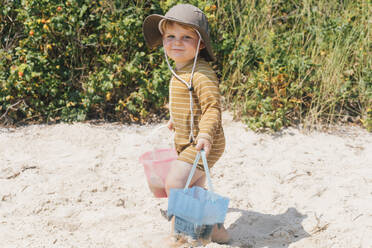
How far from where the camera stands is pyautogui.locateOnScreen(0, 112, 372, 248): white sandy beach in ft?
8.18

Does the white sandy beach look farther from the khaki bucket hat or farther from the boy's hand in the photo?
the khaki bucket hat

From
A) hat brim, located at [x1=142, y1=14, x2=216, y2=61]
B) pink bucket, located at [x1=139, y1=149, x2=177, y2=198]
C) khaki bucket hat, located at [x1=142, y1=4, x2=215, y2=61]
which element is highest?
khaki bucket hat, located at [x1=142, y1=4, x2=215, y2=61]

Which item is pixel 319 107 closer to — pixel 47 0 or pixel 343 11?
pixel 343 11

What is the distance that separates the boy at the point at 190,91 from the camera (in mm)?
2143

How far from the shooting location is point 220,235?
2.38m

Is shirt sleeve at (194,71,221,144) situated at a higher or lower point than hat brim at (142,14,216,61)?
lower

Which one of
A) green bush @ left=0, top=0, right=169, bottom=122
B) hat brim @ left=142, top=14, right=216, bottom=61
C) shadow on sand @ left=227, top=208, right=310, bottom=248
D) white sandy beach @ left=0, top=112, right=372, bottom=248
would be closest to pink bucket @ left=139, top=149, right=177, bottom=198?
white sandy beach @ left=0, top=112, right=372, bottom=248

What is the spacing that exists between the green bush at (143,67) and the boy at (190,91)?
5.39 feet

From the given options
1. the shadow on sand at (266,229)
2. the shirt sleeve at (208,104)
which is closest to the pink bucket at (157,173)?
the shirt sleeve at (208,104)

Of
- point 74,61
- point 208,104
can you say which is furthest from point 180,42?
point 74,61

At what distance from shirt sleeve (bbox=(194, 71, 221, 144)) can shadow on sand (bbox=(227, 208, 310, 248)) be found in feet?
2.50

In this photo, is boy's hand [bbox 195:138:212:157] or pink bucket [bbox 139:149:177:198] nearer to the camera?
boy's hand [bbox 195:138:212:157]

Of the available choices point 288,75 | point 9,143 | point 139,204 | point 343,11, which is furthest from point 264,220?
point 343,11

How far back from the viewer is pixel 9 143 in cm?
356
